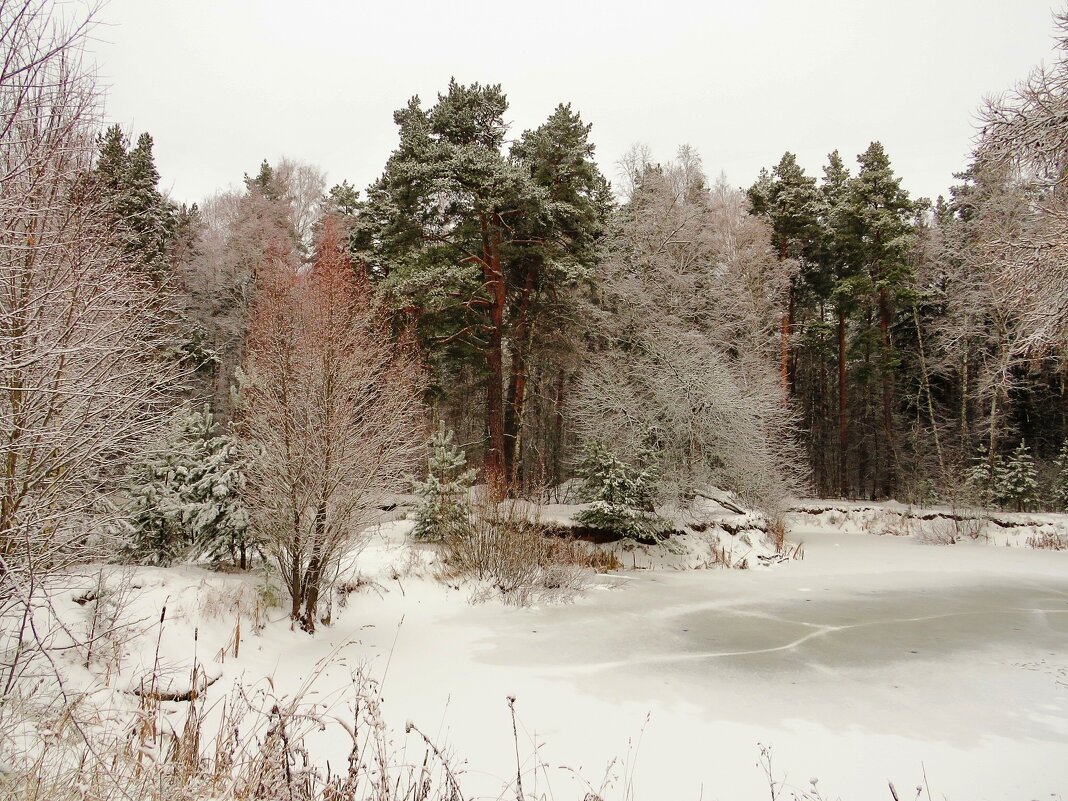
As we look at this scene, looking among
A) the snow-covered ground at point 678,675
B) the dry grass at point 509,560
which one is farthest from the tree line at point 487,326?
the dry grass at point 509,560

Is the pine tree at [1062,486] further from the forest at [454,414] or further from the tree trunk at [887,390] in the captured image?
the tree trunk at [887,390]

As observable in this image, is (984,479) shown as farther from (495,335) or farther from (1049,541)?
(495,335)

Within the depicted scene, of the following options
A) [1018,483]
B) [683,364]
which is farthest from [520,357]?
[1018,483]

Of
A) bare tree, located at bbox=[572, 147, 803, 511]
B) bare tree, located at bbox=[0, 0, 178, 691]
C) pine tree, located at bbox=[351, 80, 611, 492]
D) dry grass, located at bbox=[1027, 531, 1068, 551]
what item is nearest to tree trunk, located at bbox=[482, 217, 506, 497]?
pine tree, located at bbox=[351, 80, 611, 492]

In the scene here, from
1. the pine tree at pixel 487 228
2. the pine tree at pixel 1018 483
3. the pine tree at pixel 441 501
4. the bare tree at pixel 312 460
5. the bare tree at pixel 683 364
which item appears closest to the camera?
the bare tree at pixel 312 460

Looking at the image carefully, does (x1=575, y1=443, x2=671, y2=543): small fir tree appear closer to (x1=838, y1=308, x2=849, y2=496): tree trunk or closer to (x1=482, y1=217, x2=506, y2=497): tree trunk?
(x1=482, y1=217, x2=506, y2=497): tree trunk

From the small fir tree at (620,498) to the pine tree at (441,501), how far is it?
139 inches

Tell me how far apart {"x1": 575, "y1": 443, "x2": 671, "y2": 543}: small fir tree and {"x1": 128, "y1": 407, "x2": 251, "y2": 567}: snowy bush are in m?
7.97

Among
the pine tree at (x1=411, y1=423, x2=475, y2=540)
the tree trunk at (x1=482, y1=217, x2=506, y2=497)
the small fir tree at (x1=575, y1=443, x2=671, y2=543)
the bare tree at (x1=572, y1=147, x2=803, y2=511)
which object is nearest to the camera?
the pine tree at (x1=411, y1=423, x2=475, y2=540)

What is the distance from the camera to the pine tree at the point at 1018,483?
20.0m

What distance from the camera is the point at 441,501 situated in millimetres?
12156

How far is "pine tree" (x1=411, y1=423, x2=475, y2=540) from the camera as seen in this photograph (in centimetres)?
1198

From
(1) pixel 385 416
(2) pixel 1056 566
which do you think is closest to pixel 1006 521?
(2) pixel 1056 566

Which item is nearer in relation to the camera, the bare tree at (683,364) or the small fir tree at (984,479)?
the bare tree at (683,364)
